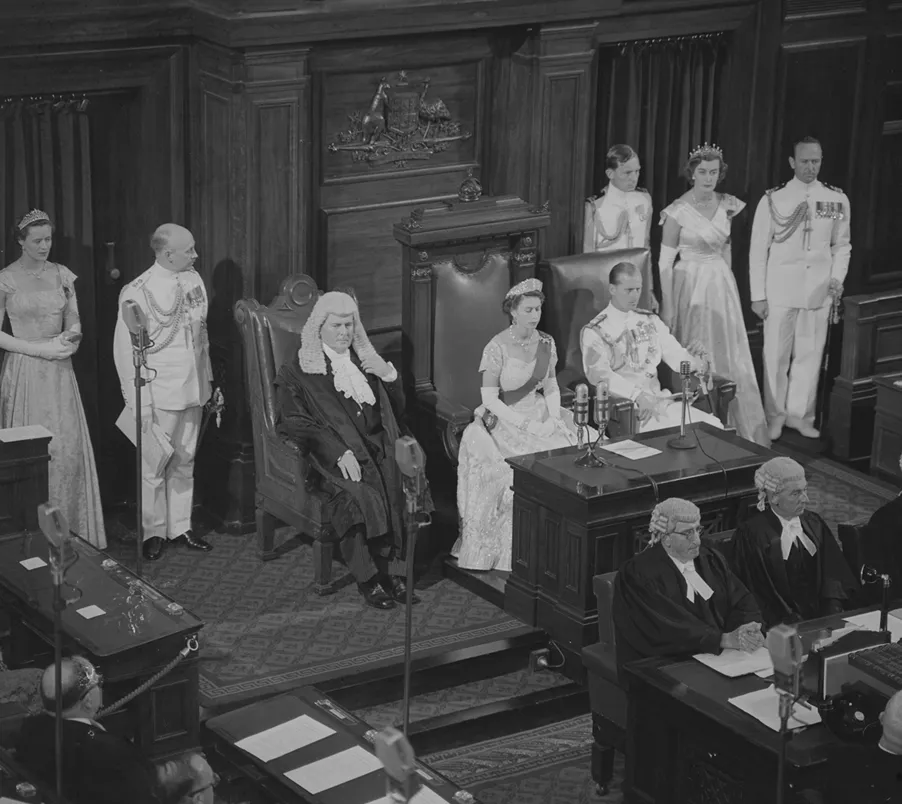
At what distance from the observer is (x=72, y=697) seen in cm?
657

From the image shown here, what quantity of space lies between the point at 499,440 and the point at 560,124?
207 centimetres

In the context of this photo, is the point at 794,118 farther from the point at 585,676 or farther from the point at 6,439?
the point at 6,439

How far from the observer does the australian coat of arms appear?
33.7ft

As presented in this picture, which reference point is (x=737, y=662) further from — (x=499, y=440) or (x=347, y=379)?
(x=347, y=379)

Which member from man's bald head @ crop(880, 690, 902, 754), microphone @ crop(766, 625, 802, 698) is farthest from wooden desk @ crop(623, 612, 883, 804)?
microphone @ crop(766, 625, 802, 698)

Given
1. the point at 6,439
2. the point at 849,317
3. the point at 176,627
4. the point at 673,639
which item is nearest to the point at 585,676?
the point at 673,639

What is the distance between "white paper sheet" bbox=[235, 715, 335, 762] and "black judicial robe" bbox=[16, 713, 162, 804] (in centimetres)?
52

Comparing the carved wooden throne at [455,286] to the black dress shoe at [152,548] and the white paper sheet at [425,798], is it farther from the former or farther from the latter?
the white paper sheet at [425,798]

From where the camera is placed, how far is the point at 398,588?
30.9ft

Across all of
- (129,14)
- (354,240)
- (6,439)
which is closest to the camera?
(6,439)

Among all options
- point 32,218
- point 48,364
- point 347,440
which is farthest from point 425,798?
point 32,218

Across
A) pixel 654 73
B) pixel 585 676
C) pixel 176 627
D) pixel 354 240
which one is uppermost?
pixel 654 73

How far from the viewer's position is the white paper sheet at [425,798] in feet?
21.7

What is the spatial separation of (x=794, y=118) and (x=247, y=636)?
4.88 m
